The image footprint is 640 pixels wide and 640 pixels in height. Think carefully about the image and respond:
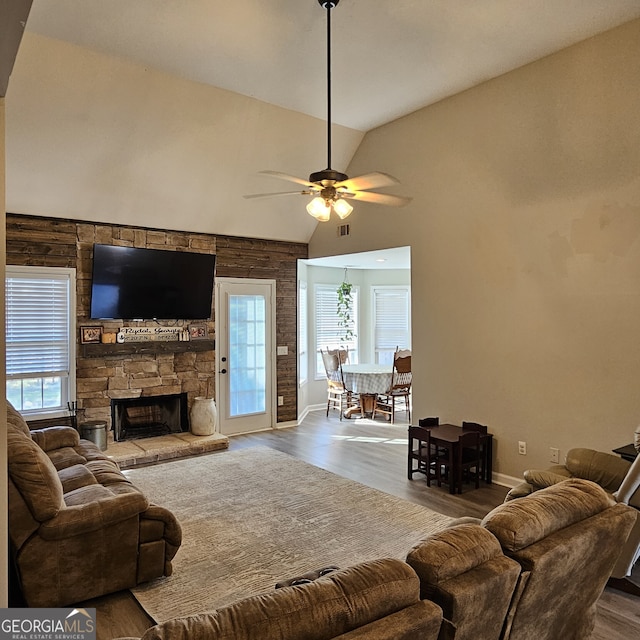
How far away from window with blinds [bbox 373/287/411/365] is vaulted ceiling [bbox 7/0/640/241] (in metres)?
3.71

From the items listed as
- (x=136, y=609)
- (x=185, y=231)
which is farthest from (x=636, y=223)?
(x=185, y=231)

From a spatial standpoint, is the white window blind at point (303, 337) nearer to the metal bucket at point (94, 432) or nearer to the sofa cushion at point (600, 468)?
the metal bucket at point (94, 432)

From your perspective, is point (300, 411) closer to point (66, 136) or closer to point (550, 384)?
point (550, 384)

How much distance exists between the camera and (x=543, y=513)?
1.85m

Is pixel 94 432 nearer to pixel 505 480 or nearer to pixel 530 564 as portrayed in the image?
pixel 505 480

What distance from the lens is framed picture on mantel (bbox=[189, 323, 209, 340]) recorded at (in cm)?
657

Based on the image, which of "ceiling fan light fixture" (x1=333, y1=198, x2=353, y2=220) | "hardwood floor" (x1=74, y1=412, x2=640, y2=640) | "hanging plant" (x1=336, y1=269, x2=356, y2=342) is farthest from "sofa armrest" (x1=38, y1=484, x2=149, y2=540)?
"hanging plant" (x1=336, y1=269, x2=356, y2=342)

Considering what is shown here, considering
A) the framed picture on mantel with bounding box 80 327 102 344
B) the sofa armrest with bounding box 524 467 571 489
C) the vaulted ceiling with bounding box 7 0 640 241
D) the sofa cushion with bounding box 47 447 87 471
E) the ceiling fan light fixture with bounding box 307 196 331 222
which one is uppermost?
the vaulted ceiling with bounding box 7 0 640 241

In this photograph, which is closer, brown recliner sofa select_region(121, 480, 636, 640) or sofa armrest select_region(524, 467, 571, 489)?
brown recliner sofa select_region(121, 480, 636, 640)

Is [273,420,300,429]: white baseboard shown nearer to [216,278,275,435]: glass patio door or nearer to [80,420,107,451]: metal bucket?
[216,278,275,435]: glass patio door

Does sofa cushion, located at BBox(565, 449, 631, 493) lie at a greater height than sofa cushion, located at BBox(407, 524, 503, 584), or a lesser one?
lesser

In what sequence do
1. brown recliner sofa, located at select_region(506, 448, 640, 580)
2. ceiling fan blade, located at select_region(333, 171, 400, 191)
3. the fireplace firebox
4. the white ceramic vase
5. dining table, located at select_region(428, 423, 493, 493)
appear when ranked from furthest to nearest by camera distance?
the white ceramic vase, the fireplace firebox, dining table, located at select_region(428, 423, 493, 493), ceiling fan blade, located at select_region(333, 171, 400, 191), brown recliner sofa, located at select_region(506, 448, 640, 580)

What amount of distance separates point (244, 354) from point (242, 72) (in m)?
3.80

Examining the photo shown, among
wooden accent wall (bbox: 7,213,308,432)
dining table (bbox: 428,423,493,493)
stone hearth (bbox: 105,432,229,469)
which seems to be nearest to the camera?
dining table (bbox: 428,423,493,493)
